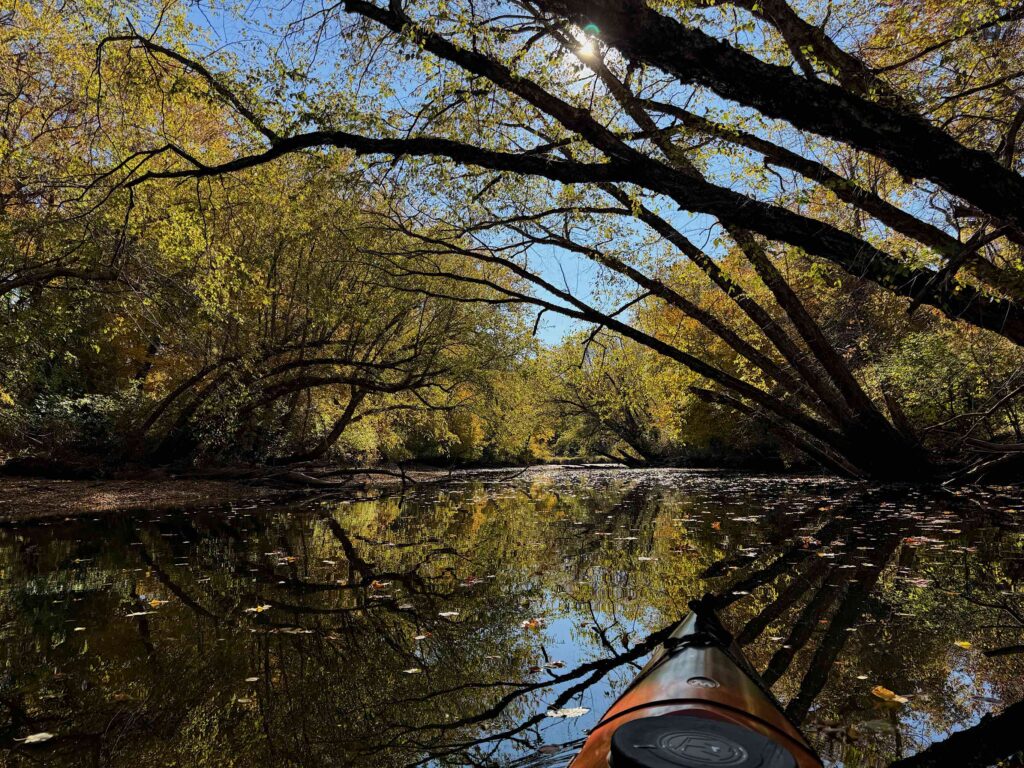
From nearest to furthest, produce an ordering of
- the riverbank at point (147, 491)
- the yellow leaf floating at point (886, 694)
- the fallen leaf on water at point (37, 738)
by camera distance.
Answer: the fallen leaf on water at point (37, 738), the yellow leaf floating at point (886, 694), the riverbank at point (147, 491)

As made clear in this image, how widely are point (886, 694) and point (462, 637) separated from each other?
92.7 inches

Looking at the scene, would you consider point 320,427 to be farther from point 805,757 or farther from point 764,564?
point 805,757

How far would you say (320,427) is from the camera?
63.2ft

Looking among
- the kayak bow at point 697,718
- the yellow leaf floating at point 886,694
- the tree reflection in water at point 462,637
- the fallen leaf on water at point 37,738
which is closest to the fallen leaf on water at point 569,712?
the tree reflection in water at point 462,637

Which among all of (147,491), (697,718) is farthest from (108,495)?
(697,718)

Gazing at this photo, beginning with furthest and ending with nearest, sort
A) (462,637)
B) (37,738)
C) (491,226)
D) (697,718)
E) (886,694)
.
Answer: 1. (491,226)
2. (462,637)
3. (886,694)
4. (37,738)
5. (697,718)

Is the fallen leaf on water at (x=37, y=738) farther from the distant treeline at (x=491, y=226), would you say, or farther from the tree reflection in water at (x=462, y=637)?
the distant treeline at (x=491, y=226)

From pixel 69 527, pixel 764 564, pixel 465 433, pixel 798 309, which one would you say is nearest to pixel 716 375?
pixel 798 309

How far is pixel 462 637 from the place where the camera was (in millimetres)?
3535

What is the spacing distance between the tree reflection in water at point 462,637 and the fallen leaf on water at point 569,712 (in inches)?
1.7

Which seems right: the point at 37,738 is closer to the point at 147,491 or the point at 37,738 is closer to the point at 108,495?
the point at 108,495

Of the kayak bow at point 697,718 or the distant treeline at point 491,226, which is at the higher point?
the distant treeline at point 491,226

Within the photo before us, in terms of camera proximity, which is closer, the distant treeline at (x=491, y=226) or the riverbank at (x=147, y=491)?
the distant treeline at (x=491, y=226)

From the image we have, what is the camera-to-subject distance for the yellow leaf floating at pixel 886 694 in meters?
2.52
